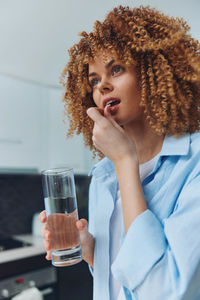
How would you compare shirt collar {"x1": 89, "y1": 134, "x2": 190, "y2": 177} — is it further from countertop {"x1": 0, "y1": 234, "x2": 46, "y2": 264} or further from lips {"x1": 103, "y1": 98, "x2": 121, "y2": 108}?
countertop {"x1": 0, "y1": 234, "x2": 46, "y2": 264}

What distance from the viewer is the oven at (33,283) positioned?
1688mm

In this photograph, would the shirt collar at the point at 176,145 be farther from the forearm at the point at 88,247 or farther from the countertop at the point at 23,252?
the countertop at the point at 23,252

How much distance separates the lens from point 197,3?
1.41 metres

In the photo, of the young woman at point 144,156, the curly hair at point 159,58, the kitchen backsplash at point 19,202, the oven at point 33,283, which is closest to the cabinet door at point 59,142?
the kitchen backsplash at point 19,202

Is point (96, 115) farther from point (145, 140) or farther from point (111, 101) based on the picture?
point (145, 140)

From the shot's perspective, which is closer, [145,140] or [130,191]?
[130,191]

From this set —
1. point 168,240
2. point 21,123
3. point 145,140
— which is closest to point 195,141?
point 145,140

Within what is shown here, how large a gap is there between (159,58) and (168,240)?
19.9 inches

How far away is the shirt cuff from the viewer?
20.8 inches

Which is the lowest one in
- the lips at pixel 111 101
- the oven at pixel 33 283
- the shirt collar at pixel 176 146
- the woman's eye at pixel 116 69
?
the oven at pixel 33 283

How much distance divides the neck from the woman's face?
44mm

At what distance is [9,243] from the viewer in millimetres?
2217

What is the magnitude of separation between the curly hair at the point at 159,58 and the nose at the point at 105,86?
7 centimetres

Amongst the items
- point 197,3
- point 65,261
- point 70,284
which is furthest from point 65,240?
point 70,284
